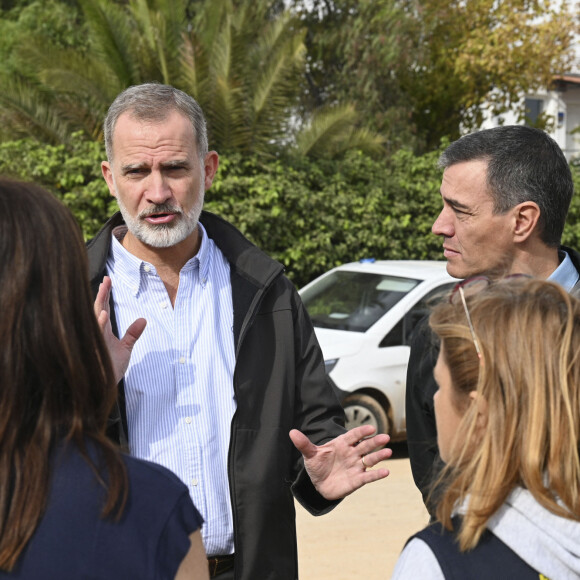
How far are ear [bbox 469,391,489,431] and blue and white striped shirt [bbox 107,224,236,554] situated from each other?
4.51 feet

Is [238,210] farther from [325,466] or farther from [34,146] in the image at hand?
[325,466]

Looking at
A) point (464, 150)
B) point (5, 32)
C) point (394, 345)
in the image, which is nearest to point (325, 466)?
point (464, 150)

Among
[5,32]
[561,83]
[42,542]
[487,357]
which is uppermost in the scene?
Result: [487,357]

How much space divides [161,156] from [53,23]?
16.3m

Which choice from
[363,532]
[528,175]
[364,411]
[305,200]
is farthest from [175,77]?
[528,175]

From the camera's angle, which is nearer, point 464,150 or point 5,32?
point 464,150

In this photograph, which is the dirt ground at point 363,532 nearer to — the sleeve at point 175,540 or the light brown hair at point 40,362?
the sleeve at point 175,540

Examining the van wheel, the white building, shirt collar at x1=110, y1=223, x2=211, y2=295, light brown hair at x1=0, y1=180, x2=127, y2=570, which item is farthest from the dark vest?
the white building

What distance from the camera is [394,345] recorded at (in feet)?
28.7

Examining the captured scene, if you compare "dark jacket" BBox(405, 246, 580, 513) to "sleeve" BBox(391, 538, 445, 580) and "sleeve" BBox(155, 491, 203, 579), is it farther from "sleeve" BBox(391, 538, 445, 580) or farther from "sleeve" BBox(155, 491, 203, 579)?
"sleeve" BBox(155, 491, 203, 579)

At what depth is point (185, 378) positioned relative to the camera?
3.03 m

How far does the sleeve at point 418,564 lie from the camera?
5.54ft

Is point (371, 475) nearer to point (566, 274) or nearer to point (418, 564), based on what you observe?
point (566, 274)

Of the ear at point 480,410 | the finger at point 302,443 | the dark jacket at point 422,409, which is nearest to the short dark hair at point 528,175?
the dark jacket at point 422,409
